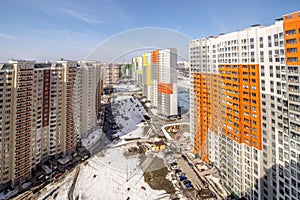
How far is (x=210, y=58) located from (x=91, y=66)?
3.67 metres

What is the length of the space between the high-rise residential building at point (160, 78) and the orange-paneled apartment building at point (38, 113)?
1320 mm

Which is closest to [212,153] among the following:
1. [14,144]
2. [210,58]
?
[210,58]

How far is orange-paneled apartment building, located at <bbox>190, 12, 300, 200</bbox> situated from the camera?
203 cm

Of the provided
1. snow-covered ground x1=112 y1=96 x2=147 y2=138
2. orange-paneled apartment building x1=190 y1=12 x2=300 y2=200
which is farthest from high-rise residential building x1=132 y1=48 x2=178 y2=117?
orange-paneled apartment building x1=190 y1=12 x2=300 y2=200

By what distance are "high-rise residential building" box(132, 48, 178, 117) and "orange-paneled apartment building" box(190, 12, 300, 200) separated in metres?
0.94

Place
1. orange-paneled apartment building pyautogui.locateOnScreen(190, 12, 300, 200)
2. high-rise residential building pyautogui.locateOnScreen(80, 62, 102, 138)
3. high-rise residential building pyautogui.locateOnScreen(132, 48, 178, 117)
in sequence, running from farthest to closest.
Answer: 1. high-rise residential building pyautogui.locateOnScreen(80, 62, 102, 138)
2. high-rise residential building pyautogui.locateOnScreen(132, 48, 178, 117)
3. orange-paneled apartment building pyautogui.locateOnScreen(190, 12, 300, 200)

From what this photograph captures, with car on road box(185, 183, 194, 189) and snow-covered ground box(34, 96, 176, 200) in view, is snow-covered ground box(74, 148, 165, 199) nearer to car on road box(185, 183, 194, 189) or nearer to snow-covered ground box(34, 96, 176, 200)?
snow-covered ground box(34, 96, 176, 200)

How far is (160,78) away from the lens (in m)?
3.12

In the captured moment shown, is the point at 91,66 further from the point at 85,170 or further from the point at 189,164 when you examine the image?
the point at 189,164

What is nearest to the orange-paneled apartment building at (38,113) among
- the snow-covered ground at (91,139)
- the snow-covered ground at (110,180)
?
the snow-covered ground at (91,139)

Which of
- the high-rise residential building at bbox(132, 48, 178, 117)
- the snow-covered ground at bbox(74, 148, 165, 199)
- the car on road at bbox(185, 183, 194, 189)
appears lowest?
the car on road at bbox(185, 183, 194, 189)

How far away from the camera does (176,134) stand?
5.61 m

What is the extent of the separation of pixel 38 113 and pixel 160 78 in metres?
2.87

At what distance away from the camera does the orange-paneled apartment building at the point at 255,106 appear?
2.03 meters
